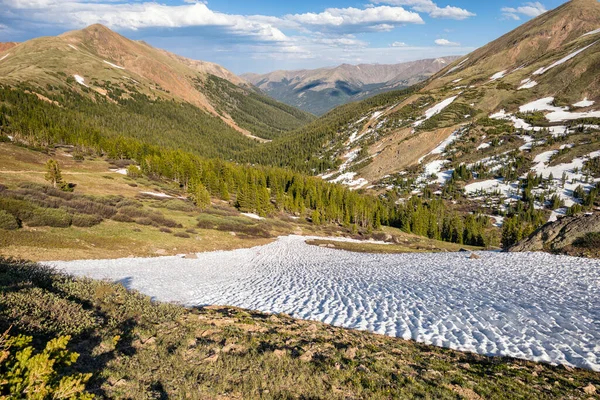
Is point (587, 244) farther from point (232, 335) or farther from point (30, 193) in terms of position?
point (30, 193)

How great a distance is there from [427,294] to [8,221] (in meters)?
38.0

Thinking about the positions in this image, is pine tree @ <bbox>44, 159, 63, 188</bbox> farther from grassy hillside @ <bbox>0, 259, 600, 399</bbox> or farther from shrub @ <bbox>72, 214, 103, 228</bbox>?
grassy hillside @ <bbox>0, 259, 600, 399</bbox>

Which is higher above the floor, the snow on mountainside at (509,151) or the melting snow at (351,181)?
the snow on mountainside at (509,151)

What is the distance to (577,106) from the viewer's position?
174125 millimetres

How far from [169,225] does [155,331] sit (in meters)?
39.1

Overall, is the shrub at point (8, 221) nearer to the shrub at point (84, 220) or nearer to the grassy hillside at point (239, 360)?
the shrub at point (84, 220)

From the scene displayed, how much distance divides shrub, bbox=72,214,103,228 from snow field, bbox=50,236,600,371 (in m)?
10.8

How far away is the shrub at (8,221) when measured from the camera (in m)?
26.8

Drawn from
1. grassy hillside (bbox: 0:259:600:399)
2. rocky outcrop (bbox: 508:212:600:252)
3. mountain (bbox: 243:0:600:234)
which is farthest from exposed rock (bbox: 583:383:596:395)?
mountain (bbox: 243:0:600:234)

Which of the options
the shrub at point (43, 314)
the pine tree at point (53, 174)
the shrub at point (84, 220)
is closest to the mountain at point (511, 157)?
the shrub at point (84, 220)

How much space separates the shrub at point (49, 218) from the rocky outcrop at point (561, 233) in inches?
2248

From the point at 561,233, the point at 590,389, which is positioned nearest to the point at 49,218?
the point at 590,389

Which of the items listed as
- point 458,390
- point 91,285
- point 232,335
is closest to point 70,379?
point 232,335

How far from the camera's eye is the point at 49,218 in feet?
104
